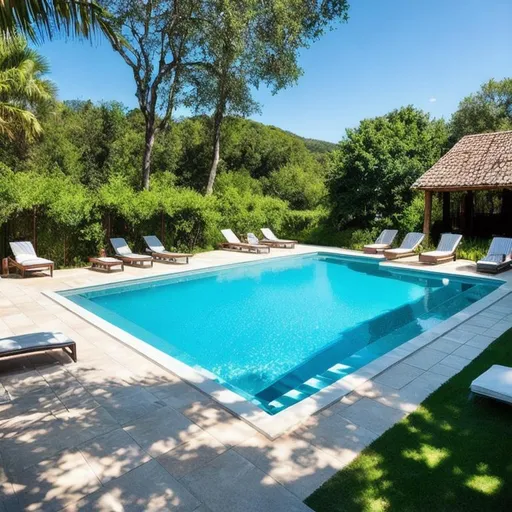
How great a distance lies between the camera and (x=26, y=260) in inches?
437

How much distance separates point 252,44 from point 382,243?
38.5 ft

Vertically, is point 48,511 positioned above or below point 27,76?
below

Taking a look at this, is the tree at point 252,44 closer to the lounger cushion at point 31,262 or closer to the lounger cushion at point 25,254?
the lounger cushion at point 25,254

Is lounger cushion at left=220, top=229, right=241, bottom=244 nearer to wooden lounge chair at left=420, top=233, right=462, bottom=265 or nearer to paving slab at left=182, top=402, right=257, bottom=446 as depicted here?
wooden lounge chair at left=420, top=233, right=462, bottom=265

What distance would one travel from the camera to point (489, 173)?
608 inches

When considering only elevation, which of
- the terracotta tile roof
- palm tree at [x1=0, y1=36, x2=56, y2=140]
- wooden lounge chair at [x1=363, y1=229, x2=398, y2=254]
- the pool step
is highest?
palm tree at [x1=0, y1=36, x2=56, y2=140]

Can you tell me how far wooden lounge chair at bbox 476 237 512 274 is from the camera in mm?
12266

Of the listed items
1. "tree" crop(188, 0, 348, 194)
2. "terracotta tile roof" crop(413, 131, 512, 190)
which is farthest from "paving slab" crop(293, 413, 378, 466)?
"tree" crop(188, 0, 348, 194)

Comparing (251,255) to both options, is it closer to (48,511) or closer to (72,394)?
(72,394)

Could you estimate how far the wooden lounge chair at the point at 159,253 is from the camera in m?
13.9

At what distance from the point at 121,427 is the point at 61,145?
27754 millimetres

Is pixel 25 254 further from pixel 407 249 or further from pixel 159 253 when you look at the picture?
pixel 407 249

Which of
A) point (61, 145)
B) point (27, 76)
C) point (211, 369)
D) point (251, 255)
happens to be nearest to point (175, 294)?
point (211, 369)

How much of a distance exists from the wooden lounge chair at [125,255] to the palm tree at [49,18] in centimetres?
853
